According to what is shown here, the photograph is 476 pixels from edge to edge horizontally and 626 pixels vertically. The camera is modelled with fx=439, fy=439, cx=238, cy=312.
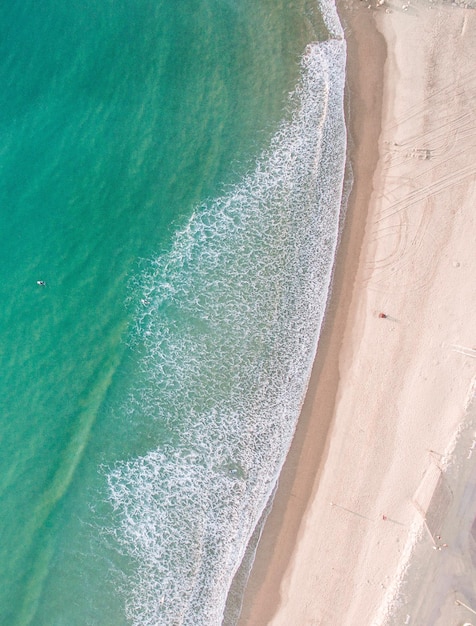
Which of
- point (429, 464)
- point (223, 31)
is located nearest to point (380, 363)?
point (429, 464)

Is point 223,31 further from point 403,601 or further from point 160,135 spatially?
point 403,601

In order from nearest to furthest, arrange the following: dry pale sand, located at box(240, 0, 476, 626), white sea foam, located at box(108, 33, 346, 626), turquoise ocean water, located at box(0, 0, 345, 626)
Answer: dry pale sand, located at box(240, 0, 476, 626) < white sea foam, located at box(108, 33, 346, 626) < turquoise ocean water, located at box(0, 0, 345, 626)

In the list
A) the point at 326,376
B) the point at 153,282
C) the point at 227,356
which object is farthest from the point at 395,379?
the point at 153,282

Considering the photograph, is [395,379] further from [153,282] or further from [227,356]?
[153,282]

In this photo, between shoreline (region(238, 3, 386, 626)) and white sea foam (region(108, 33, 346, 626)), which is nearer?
shoreline (region(238, 3, 386, 626))

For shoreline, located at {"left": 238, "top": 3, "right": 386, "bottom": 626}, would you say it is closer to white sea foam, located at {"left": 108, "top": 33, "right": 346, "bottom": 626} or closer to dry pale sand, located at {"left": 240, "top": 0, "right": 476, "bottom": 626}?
dry pale sand, located at {"left": 240, "top": 0, "right": 476, "bottom": 626}

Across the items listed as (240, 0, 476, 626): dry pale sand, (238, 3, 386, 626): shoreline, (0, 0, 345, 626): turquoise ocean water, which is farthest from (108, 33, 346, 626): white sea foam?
(240, 0, 476, 626): dry pale sand
